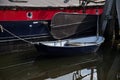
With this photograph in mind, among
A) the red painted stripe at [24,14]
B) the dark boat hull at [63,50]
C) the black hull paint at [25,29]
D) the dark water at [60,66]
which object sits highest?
the red painted stripe at [24,14]

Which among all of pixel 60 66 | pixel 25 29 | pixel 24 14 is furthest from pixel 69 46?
pixel 24 14

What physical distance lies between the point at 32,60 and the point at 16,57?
2.38 feet

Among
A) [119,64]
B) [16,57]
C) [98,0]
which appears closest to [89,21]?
[98,0]

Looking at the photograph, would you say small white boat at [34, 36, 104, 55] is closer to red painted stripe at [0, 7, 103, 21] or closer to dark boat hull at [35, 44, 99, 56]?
dark boat hull at [35, 44, 99, 56]

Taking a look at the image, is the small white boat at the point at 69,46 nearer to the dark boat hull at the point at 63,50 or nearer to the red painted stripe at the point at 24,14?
the dark boat hull at the point at 63,50

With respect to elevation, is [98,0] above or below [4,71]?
above

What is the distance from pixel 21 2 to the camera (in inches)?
513

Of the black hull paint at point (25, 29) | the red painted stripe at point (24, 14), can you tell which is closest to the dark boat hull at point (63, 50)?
the black hull paint at point (25, 29)

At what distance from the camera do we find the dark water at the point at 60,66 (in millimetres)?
11031

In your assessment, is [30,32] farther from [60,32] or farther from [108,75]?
[108,75]

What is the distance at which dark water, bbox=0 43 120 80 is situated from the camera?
11.0 m

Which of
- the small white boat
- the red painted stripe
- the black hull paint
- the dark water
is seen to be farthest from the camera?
the black hull paint

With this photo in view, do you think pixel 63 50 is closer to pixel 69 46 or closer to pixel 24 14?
pixel 69 46

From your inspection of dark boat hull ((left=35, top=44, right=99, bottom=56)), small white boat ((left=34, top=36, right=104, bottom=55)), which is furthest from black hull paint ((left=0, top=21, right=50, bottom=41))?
dark boat hull ((left=35, top=44, right=99, bottom=56))
